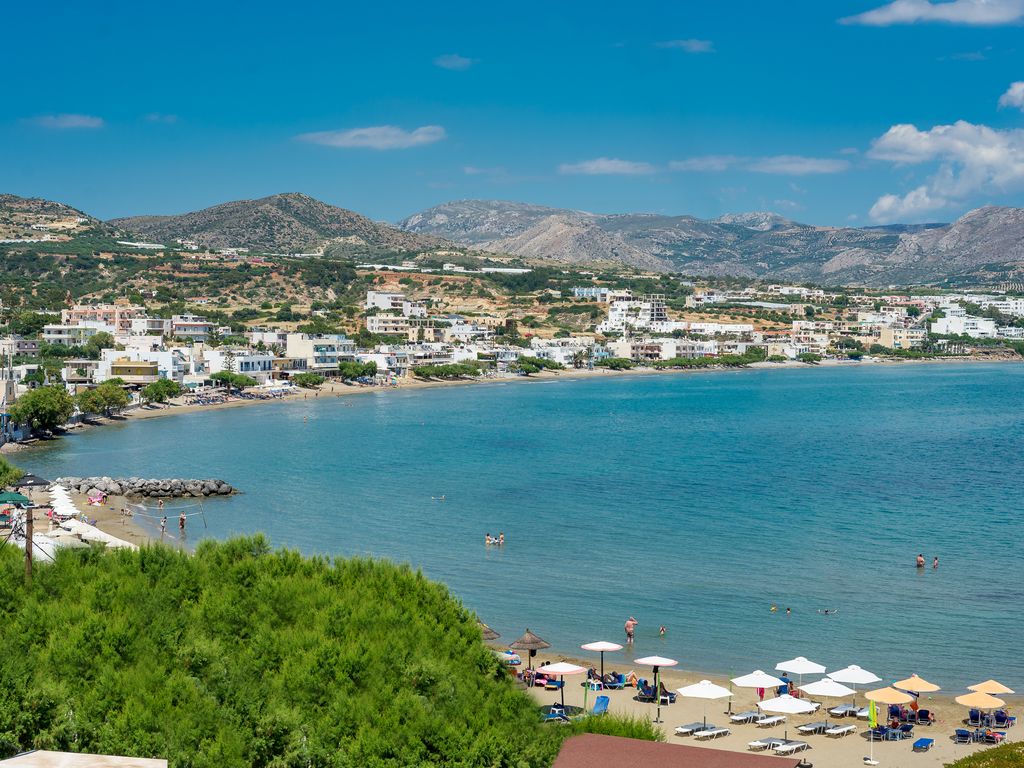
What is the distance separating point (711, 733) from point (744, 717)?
1056mm

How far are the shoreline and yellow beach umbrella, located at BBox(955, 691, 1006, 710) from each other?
142 feet

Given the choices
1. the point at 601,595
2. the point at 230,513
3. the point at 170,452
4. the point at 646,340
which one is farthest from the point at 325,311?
the point at 601,595

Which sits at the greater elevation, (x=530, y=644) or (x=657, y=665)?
(x=530, y=644)

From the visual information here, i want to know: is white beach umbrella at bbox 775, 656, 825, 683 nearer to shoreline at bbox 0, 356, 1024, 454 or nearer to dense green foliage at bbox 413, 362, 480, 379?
shoreline at bbox 0, 356, 1024, 454

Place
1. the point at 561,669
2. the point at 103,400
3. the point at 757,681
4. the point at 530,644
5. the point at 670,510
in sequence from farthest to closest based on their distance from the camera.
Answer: the point at 103,400
the point at 670,510
the point at 530,644
the point at 561,669
the point at 757,681

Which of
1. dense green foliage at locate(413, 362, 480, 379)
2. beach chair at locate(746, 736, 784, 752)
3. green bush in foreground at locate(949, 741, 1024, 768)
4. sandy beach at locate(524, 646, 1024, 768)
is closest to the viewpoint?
green bush in foreground at locate(949, 741, 1024, 768)

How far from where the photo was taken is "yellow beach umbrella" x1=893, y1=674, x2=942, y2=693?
19.5m

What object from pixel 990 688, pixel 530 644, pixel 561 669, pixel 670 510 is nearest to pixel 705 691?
pixel 561 669

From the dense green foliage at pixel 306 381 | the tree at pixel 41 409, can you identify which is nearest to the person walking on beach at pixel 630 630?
the tree at pixel 41 409

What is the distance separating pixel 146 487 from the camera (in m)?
41.7

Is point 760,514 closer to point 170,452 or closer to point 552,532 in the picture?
point 552,532

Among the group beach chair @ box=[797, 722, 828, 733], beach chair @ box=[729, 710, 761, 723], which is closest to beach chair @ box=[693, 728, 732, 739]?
beach chair @ box=[729, 710, 761, 723]

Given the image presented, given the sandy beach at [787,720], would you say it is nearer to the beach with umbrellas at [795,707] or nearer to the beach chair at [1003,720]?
the beach with umbrellas at [795,707]

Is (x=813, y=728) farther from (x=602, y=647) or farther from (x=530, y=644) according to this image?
(x=530, y=644)
